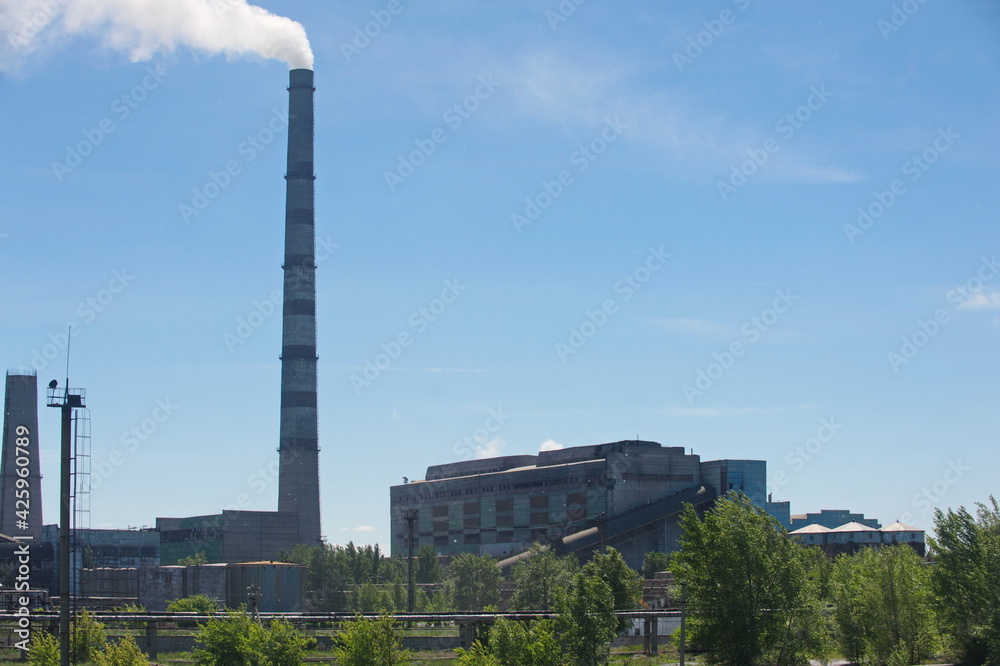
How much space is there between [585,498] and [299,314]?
38356 millimetres

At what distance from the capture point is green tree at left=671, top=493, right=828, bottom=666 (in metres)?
43.5

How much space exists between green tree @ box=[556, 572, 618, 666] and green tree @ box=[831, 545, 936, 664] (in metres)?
14.3

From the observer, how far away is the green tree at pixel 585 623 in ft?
133

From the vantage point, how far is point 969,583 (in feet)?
154

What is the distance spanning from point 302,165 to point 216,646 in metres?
87.9

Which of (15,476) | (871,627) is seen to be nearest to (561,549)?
(15,476)

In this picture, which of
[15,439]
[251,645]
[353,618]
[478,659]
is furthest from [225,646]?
[15,439]

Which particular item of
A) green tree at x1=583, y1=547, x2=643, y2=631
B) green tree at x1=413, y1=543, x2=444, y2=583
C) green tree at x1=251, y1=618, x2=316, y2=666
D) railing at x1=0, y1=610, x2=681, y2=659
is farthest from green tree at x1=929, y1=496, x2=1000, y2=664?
green tree at x1=413, y1=543, x2=444, y2=583

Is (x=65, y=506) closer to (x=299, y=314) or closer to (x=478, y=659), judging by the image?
(x=478, y=659)

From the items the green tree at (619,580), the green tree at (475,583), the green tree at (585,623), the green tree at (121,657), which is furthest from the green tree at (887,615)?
the green tree at (475,583)

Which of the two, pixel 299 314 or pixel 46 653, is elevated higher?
pixel 299 314

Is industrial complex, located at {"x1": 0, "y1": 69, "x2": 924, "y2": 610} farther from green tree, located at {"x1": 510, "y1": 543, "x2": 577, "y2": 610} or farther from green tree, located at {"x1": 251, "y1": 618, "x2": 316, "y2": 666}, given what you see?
green tree, located at {"x1": 251, "y1": 618, "x2": 316, "y2": 666}

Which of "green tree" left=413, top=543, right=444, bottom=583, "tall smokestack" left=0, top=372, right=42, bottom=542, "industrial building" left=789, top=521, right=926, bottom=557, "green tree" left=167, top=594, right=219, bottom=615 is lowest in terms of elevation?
"green tree" left=413, top=543, right=444, bottom=583

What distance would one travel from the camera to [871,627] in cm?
4872
